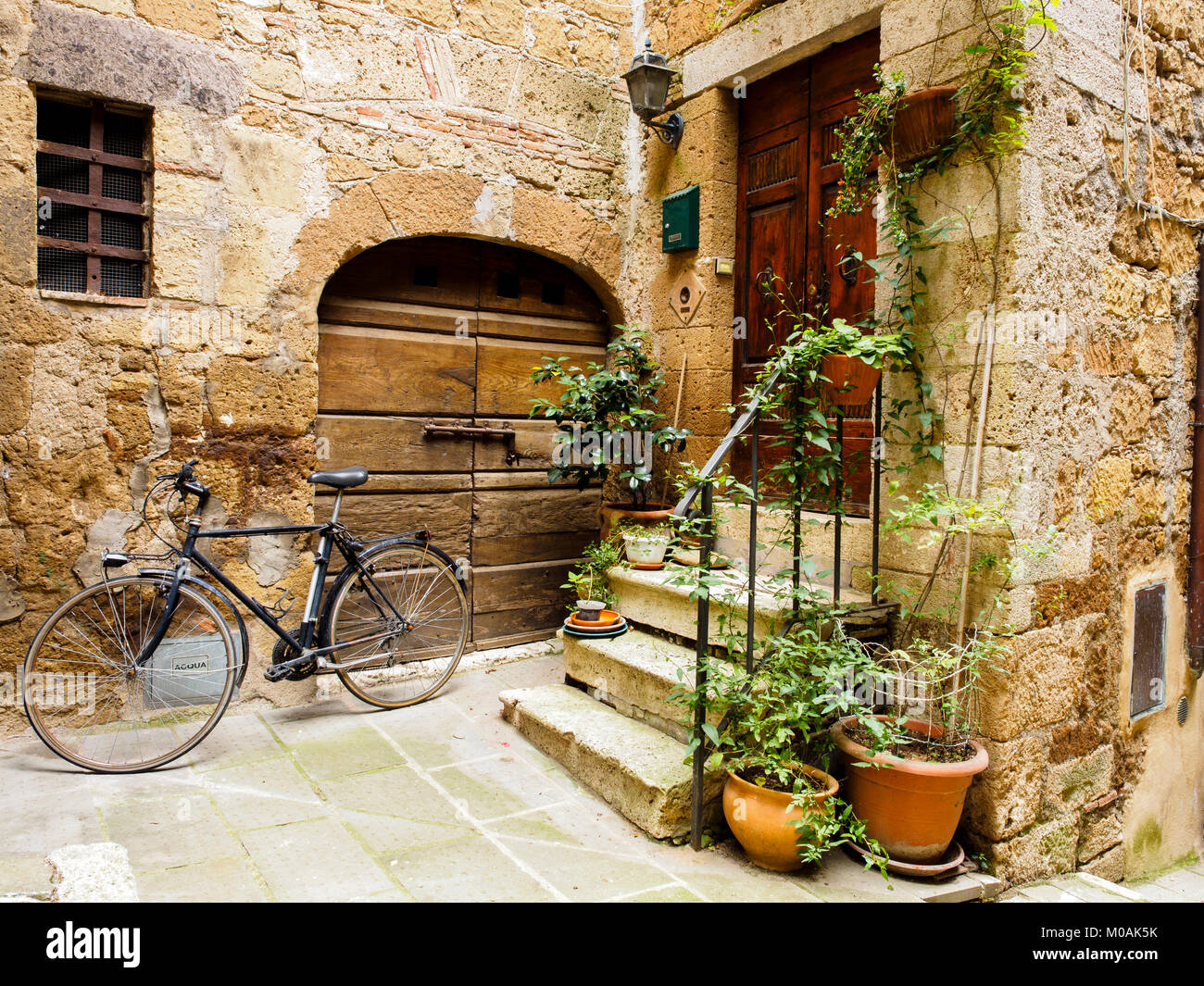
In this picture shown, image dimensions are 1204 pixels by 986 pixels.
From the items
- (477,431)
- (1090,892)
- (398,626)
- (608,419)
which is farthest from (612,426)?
Result: (1090,892)

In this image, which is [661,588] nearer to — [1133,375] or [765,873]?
[765,873]

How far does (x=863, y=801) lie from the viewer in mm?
2545

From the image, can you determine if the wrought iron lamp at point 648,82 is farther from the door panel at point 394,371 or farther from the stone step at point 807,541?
the stone step at point 807,541

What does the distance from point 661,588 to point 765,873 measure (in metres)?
1.30

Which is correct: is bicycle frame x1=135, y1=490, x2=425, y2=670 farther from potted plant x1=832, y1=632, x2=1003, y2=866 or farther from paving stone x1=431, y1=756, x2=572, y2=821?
potted plant x1=832, y1=632, x2=1003, y2=866

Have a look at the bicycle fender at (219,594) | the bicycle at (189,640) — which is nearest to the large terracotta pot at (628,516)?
the bicycle at (189,640)

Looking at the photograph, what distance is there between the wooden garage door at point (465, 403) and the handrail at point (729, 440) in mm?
1851

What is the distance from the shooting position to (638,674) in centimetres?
312

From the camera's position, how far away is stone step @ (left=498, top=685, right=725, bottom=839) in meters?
2.57

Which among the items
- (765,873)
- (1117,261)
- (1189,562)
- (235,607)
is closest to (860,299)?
(1117,261)

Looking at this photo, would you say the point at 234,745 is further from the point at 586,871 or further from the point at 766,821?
the point at 766,821

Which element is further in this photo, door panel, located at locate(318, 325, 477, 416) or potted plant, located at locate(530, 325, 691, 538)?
potted plant, located at locate(530, 325, 691, 538)

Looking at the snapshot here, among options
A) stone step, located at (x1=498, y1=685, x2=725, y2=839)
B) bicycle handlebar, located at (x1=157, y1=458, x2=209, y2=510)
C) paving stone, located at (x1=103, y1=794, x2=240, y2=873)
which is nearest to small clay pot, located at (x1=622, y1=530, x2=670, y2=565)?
stone step, located at (x1=498, y1=685, x2=725, y2=839)

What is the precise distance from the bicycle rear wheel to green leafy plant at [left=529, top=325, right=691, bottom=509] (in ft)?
5.59
